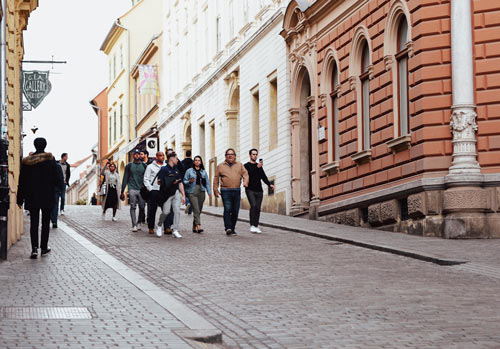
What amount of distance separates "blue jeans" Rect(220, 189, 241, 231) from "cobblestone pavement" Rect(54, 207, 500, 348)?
2.09 m

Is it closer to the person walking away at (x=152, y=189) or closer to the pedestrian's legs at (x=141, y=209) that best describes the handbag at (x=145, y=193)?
the person walking away at (x=152, y=189)

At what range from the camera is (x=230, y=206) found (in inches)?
862

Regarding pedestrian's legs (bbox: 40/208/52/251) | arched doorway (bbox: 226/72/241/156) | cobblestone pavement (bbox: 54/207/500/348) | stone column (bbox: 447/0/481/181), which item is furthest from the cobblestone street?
arched doorway (bbox: 226/72/241/156)

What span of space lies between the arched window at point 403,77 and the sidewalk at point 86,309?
8355 mm

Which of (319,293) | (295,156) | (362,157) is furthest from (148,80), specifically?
(319,293)

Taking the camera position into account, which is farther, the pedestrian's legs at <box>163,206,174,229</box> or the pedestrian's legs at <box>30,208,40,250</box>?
the pedestrian's legs at <box>163,206,174,229</box>

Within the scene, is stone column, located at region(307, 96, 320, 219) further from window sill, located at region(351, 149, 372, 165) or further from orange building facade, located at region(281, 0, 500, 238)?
window sill, located at region(351, 149, 372, 165)

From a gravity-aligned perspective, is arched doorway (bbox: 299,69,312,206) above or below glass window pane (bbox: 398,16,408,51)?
below

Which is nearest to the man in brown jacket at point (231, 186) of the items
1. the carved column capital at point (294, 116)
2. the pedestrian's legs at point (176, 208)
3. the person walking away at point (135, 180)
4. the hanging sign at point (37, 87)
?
the pedestrian's legs at point (176, 208)

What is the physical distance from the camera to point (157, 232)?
69.6 ft

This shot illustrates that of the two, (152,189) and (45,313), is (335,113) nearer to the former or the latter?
(152,189)

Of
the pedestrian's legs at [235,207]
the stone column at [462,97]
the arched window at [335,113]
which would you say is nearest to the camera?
the stone column at [462,97]

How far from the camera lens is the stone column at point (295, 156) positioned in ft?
96.9

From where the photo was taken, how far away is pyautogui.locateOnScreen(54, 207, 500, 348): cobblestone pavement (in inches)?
368
